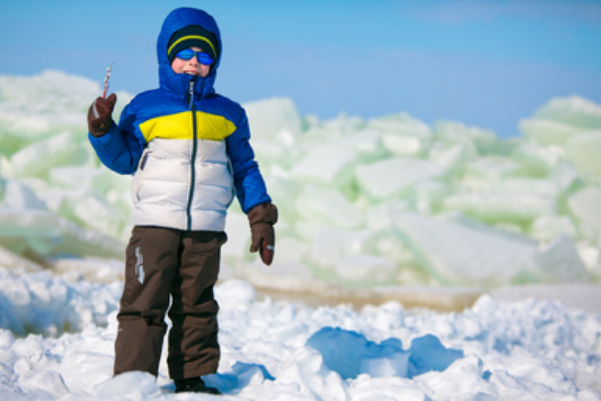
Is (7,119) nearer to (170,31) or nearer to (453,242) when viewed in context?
(453,242)

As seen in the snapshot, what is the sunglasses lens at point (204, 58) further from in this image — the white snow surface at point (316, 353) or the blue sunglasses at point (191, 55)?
the white snow surface at point (316, 353)

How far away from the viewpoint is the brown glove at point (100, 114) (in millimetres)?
1824

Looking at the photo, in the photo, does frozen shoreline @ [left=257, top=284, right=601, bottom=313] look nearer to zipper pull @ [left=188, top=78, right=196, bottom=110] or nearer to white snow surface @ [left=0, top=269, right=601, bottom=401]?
white snow surface @ [left=0, top=269, right=601, bottom=401]

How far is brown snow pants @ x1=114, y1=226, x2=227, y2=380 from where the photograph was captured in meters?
1.89

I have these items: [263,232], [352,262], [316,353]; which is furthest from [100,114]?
[352,262]

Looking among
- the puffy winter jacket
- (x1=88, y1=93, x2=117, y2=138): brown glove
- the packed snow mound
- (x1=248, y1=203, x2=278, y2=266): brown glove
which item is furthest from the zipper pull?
the packed snow mound

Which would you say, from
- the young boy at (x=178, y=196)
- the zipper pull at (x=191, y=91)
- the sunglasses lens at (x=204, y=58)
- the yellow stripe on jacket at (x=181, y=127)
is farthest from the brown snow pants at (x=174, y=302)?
the sunglasses lens at (x=204, y=58)

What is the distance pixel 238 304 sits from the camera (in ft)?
12.8

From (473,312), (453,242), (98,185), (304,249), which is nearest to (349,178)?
(304,249)

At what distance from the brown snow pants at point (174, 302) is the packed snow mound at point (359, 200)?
11.9ft

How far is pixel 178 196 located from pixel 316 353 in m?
0.66

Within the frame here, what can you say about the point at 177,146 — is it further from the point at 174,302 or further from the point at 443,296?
the point at 443,296

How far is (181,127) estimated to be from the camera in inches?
75.8

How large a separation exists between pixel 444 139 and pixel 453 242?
13.7 ft
